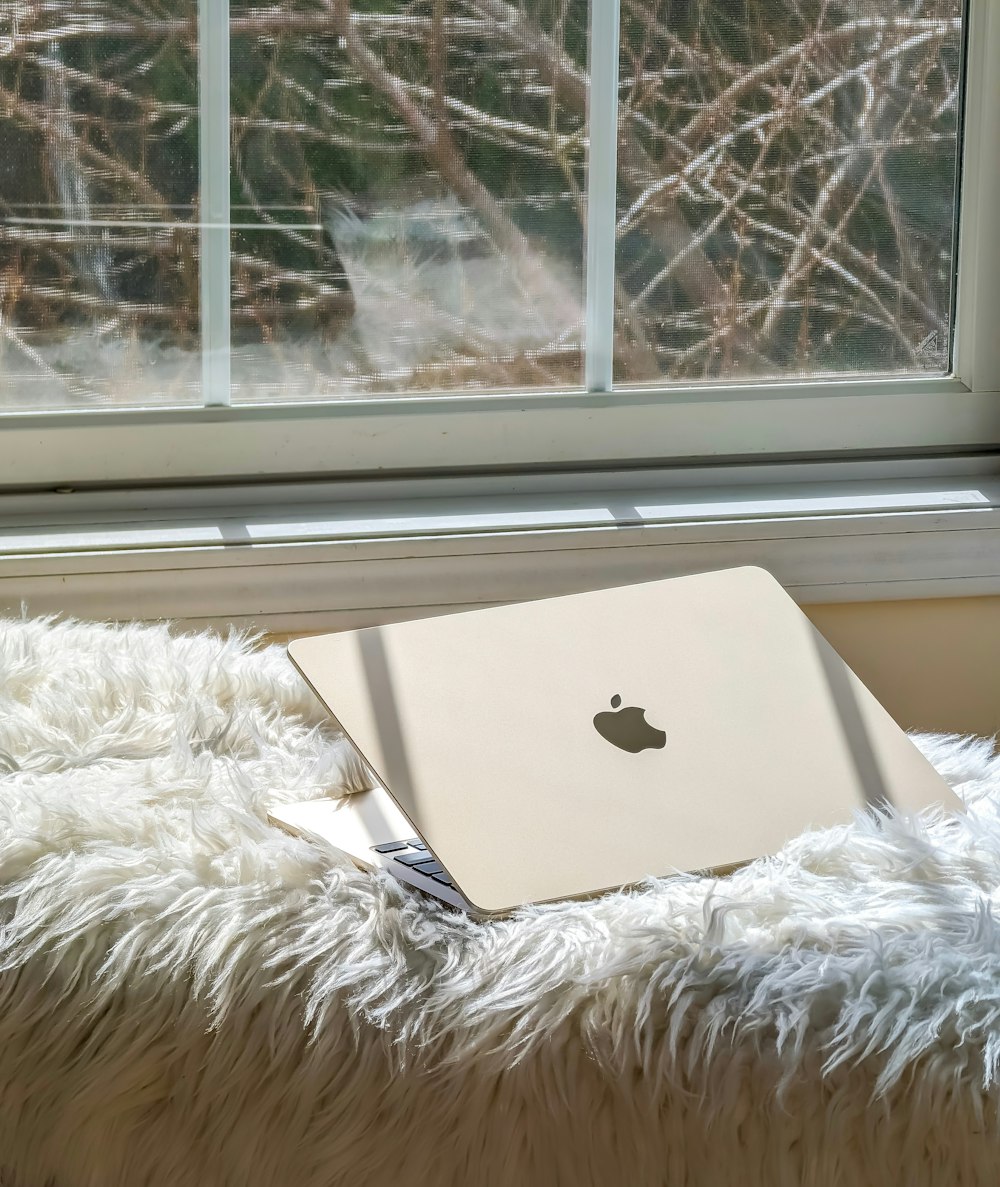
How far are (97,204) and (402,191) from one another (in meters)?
0.32

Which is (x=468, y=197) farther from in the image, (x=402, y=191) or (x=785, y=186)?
Result: (x=785, y=186)

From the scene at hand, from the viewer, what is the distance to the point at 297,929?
694mm

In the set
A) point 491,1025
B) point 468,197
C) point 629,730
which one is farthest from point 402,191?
point 491,1025

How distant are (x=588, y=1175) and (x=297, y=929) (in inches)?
8.2

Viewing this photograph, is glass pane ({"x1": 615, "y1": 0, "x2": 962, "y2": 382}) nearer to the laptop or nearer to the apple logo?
the laptop

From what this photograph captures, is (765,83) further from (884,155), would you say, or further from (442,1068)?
(442,1068)

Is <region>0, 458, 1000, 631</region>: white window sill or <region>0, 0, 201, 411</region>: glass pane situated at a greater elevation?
<region>0, 0, 201, 411</region>: glass pane

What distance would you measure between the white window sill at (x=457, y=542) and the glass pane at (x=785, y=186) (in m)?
0.17

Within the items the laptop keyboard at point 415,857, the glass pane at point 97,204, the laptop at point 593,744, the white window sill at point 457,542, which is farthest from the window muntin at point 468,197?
the laptop keyboard at point 415,857

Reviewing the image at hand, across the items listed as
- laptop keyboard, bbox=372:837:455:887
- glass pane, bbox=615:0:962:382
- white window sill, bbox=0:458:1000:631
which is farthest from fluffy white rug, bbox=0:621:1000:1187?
glass pane, bbox=615:0:962:382

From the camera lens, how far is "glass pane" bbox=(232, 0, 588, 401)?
4.20ft

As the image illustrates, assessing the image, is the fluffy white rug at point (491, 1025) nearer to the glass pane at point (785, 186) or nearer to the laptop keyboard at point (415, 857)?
the laptop keyboard at point (415, 857)

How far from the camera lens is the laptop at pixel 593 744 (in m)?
0.76

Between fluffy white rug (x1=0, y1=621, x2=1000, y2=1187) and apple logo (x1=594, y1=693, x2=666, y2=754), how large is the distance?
12 centimetres
